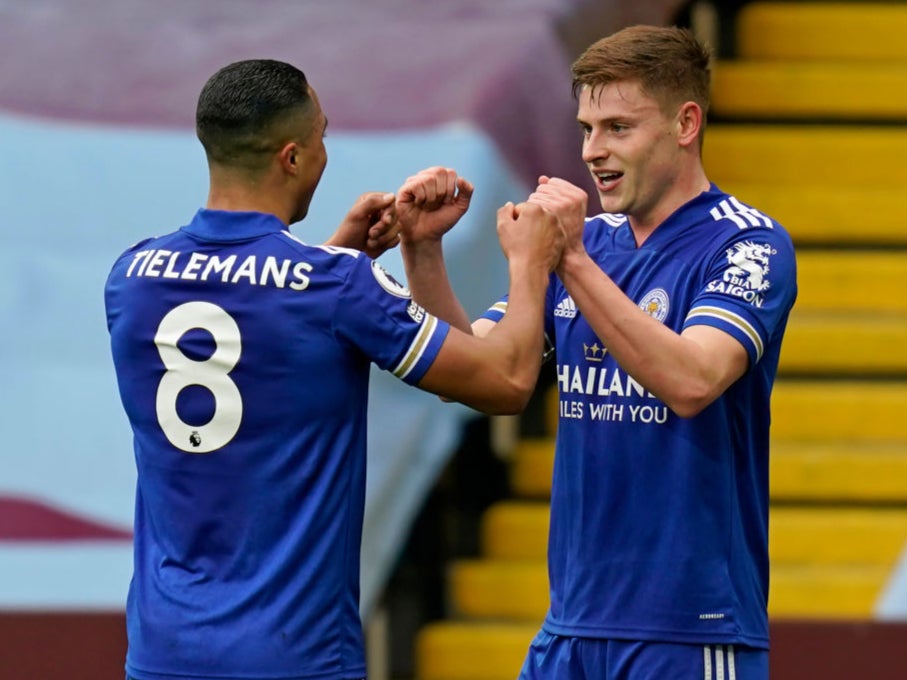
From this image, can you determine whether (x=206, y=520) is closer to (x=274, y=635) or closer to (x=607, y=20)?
(x=274, y=635)

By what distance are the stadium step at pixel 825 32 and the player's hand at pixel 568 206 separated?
5.19m

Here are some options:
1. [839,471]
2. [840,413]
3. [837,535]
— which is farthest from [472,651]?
[840,413]

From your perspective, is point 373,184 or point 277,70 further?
point 373,184

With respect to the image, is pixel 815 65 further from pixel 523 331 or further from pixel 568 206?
pixel 523 331

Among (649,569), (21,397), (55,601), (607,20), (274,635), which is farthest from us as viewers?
(607,20)

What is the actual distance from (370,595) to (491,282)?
1.21 metres

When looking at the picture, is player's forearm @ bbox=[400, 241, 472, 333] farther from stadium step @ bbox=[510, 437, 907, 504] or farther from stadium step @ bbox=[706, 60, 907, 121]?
stadium step @ bbox=[706, 60, 907, 121]

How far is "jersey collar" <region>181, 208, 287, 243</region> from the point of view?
3102 millimetres

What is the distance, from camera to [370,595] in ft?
18.4

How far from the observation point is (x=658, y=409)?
128 inches

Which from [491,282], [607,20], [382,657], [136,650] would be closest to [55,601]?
[382,657]

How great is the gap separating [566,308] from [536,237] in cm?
28

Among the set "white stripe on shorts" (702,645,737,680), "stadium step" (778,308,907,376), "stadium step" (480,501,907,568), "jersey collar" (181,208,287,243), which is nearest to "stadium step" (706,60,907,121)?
"stadium step" (778,308,907,376)

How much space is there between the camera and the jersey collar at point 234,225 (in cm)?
310
